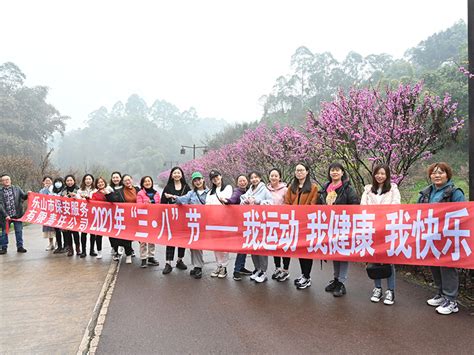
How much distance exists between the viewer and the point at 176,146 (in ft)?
288

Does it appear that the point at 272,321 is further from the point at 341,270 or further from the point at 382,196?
the point at 382,196

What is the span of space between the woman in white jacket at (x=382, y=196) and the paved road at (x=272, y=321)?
0.45 feet

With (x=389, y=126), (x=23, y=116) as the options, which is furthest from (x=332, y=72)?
(x=389, y=126)

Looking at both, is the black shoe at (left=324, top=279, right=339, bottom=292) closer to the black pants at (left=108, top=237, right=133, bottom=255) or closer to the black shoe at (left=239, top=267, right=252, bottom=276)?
the black shoe at (left=239, top=267, right=252, bottom=276)

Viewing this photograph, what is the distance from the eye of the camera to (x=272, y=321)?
13.2 feet

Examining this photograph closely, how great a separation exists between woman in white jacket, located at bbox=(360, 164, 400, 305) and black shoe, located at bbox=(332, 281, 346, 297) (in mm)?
371

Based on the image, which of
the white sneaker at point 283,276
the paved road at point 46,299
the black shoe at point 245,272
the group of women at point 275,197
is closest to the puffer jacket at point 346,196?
the group of women at point 275,197

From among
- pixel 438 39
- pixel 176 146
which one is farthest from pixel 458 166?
pixel 176 146

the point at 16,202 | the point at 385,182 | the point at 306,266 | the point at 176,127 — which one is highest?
the point at 176,127

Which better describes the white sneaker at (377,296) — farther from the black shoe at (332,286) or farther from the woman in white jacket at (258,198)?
the woman in white jacket at (258,198)

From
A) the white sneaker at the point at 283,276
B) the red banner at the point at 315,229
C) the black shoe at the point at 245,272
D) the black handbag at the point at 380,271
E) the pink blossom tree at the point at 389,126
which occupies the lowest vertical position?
the black shoe at the point at 245,272

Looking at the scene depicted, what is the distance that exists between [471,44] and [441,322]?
363 centimetres

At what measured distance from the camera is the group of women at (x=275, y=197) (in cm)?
424

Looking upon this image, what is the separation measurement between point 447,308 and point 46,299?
4923mm
